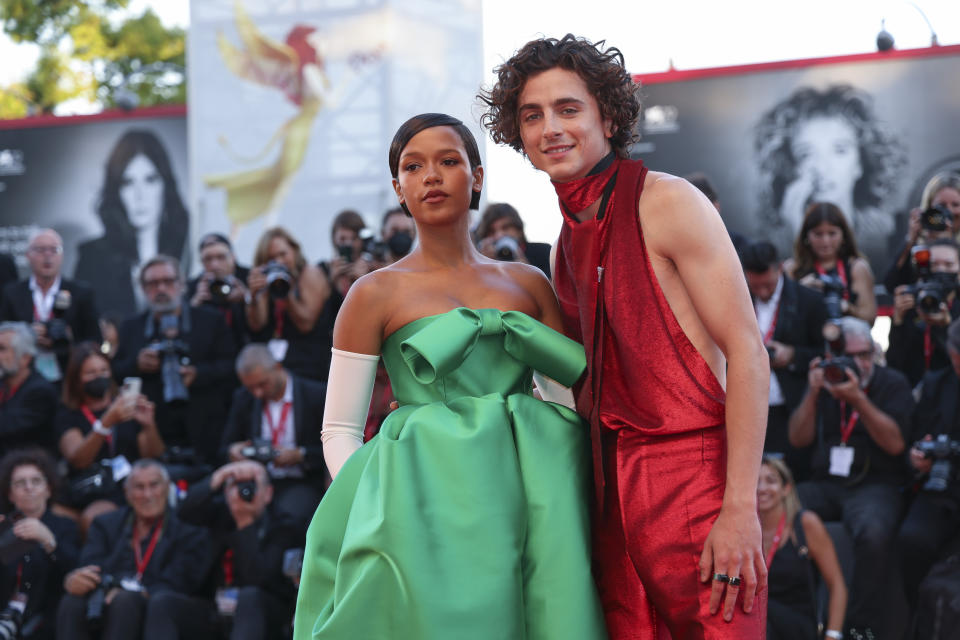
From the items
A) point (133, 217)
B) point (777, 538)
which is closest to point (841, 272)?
point (777, 538)

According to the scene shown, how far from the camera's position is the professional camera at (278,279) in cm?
633

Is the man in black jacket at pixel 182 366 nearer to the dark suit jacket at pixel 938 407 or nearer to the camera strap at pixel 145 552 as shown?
the camera strap at pixel 145 552

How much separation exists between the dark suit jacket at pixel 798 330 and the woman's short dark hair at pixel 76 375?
12.3 feet

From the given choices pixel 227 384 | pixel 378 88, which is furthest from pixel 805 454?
pixel 378 88

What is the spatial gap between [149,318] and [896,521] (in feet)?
13.9

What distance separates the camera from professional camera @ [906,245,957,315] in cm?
577

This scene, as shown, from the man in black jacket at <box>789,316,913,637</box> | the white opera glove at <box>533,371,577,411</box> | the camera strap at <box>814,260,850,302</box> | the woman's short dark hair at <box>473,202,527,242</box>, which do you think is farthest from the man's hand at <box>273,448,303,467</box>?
the white opera glove at <box>533,371,577,411</box>

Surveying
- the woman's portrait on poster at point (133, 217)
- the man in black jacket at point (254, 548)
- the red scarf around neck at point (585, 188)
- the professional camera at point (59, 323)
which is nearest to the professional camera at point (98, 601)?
the man in black jacket at point (254, 548)

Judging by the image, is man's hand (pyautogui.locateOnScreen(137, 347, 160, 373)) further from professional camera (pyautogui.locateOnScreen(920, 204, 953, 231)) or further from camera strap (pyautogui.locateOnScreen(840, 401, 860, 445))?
professional camera (pyautogui.locateOnScreen(920, 204, 953, 231))

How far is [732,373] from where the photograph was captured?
2.54 metres

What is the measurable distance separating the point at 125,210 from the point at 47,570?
20.1 feet

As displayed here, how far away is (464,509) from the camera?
2.56m

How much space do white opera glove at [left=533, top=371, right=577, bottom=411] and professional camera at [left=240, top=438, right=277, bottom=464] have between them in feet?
11.1

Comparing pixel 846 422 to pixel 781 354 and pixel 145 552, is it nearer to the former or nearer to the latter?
pixel 781 354
